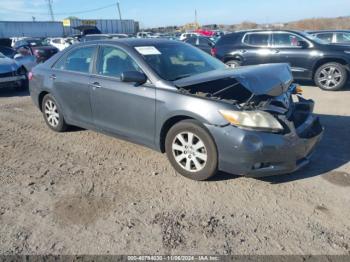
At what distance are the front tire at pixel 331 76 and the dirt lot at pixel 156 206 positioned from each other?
4.67 metres

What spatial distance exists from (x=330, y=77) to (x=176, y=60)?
632cm

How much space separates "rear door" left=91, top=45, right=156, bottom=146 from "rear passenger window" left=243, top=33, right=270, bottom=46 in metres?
6.85

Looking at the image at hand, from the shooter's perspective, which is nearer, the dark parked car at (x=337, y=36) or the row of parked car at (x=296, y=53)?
the row of parked car at (x=296, y=53)

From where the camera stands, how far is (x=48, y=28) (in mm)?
54375

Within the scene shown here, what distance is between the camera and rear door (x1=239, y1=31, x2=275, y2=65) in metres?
10.2

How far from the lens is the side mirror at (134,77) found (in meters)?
4.01

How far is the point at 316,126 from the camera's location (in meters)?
4.14

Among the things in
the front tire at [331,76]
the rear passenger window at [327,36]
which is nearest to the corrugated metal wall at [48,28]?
the rear passenger window at [327,36]

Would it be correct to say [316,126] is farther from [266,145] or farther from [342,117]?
[342,117]

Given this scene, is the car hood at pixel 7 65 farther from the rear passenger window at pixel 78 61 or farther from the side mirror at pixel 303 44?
the side mirror at pixel 303 44

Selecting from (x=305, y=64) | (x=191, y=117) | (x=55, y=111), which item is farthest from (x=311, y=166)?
(x=305, y=64)

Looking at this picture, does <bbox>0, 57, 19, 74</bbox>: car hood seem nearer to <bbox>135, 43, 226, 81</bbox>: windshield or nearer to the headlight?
<bbox>135, 43, 226, 81</bbox>: windshield

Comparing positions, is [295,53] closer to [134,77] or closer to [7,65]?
[134,77]

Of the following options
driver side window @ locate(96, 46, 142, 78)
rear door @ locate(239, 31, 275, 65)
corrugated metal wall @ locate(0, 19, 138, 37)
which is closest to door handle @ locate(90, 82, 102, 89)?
driver side window @ locate(96, 46, 142, 78)
